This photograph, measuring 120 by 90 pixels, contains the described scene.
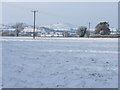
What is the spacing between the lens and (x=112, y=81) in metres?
8.88

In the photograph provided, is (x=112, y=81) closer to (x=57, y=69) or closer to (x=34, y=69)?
(x=57, y=69)

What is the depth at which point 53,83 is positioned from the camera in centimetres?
847

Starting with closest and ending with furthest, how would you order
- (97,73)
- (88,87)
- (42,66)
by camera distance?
(88,87)
(97,73)
(42,66)

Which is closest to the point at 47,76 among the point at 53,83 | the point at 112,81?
the point at 53,83

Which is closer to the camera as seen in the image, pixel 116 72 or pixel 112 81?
pixel 112 81

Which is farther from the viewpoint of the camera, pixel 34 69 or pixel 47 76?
pixel 34 69

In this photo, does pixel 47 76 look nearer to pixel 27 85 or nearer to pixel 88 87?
pixel 27 85

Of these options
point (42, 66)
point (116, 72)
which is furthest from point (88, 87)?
point (42, 66)

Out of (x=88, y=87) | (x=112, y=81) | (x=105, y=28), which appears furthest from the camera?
(x=105, y=28)

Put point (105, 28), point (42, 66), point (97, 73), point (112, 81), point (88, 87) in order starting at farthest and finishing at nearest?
point (105, 28), point (42, 66), point (97, 73), point (112, 81), point (88, 87)

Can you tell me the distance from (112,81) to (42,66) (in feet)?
11.4

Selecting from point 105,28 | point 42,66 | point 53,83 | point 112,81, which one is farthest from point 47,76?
point 105,28

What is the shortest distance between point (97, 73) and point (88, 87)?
6.41 feet

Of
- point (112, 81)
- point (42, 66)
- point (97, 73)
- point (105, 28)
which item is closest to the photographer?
point (112, 81)
